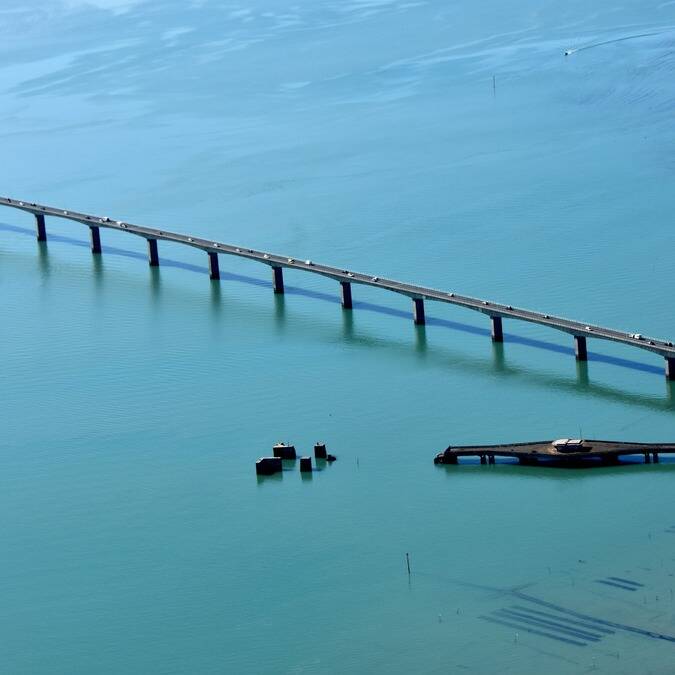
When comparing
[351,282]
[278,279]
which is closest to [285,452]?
[351,282]

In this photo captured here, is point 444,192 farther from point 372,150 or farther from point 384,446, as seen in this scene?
point 384,446

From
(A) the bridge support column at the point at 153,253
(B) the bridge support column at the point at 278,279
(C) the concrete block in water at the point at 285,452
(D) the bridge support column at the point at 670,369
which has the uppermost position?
(A) the bridge support column at the point at 153,253

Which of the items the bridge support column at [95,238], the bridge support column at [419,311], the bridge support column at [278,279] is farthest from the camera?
the bridge support column at [95,238]

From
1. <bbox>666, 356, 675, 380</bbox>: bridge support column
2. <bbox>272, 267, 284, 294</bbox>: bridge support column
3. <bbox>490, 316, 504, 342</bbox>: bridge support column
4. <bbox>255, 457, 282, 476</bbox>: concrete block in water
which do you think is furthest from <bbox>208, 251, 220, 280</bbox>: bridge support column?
<bbox>666, 356, 675, 380</bbox>: bridge support column

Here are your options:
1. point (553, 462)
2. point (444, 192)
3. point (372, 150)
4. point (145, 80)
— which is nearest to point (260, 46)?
point (145, 80)

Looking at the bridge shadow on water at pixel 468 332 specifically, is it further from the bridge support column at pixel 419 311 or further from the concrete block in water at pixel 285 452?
the concrete block in water at pixel 285 452

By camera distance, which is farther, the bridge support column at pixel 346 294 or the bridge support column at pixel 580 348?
the bridge support column at pixel 346 294

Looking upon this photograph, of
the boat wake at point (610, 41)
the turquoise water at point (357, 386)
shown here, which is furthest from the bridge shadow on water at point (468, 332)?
the boat wake at point (610, 41)
